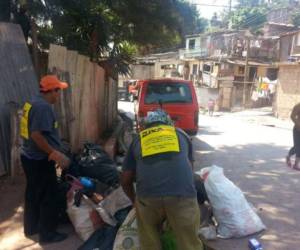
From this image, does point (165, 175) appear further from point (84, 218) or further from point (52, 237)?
point (52, 237)

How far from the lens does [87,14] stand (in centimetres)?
1046

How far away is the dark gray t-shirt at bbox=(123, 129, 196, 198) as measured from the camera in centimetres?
311

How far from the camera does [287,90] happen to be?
23.2 metres

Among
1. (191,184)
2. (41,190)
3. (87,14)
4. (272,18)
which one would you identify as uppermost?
(272,18)

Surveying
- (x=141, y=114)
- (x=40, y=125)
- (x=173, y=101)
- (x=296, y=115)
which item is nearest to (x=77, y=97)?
(x=141, y=114)

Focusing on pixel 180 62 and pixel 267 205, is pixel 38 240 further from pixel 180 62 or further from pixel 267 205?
pixel 180 62

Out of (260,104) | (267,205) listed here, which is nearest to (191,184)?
(267,205)

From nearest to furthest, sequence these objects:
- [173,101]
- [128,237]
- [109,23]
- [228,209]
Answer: [128,237]
[228,209]
[173,101]
[109,23]

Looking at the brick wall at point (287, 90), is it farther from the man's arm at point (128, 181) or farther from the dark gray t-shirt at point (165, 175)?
the dark gray t-shirt at point (165, 175)

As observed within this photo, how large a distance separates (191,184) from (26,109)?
1.96 meters

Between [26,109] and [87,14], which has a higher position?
[87,14]

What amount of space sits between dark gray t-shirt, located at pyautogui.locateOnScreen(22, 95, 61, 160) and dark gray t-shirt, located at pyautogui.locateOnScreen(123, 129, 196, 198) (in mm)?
1214

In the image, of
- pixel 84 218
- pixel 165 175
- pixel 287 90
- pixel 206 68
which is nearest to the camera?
pixel 165 175

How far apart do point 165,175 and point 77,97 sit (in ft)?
14.8
